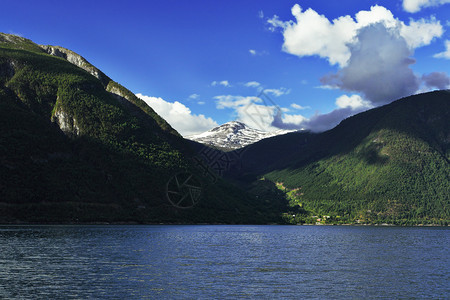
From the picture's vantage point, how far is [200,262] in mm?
82438

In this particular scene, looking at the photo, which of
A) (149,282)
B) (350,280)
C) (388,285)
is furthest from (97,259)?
(388,285)

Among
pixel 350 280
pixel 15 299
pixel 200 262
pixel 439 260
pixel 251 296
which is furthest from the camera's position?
pixel 439 260

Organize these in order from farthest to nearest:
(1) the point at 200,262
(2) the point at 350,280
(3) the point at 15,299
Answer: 1. (1) the point at 200,262
2. (2) the point at 350,280
3. (3) the point at 15,299

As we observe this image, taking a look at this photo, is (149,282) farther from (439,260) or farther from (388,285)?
(439,260)

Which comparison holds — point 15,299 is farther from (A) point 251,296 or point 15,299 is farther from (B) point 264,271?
(B) point 264,271

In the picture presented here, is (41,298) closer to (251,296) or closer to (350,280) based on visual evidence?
(251,296)

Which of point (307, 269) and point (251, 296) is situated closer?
point (251, 296)

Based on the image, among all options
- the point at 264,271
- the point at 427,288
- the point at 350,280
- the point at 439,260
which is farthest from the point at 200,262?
the point at 439,260

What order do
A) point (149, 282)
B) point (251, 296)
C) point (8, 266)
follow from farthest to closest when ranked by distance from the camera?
point (8, 266) < point (149, 282) < point (251, 296)

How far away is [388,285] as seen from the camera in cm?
6128

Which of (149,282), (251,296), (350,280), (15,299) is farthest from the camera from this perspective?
(350,280)

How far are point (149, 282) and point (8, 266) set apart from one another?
30762 mm

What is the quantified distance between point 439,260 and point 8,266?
311 feet

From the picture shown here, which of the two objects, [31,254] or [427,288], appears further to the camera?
[31,254]
